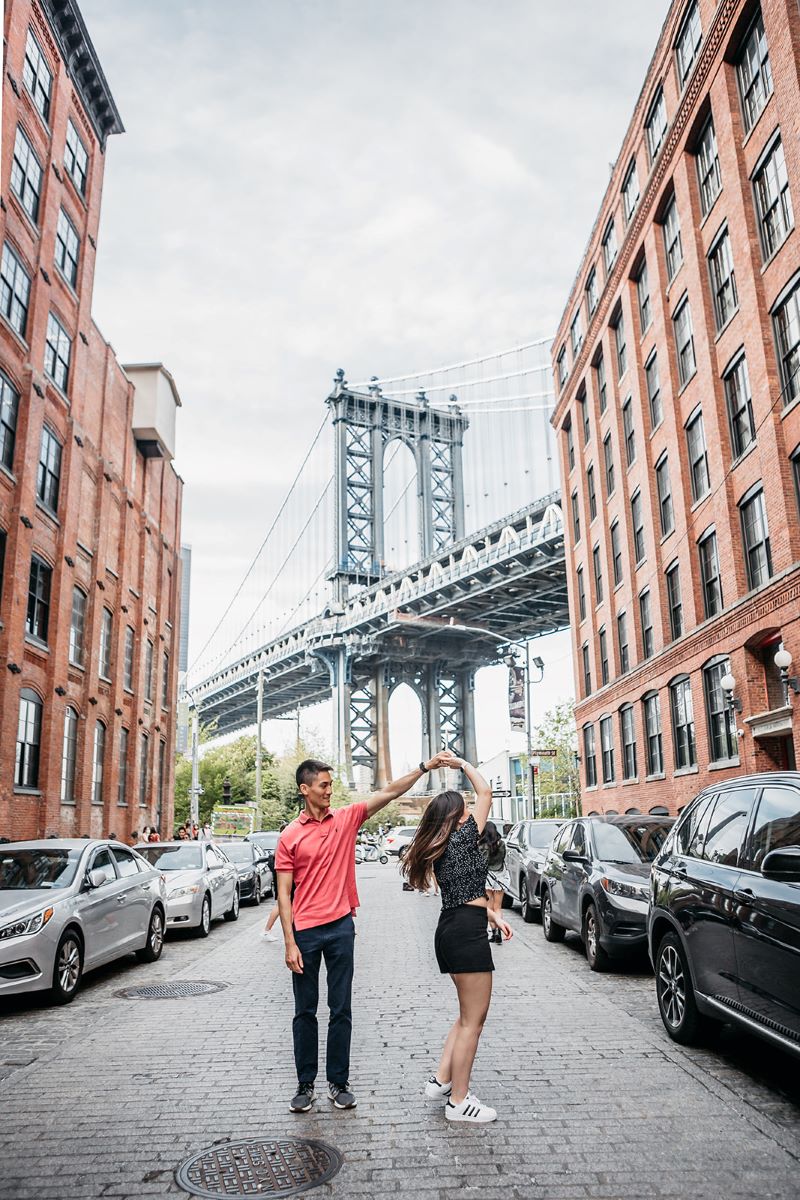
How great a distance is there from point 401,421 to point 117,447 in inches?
2413

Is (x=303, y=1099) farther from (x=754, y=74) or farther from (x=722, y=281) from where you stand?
(x=754, y=74)

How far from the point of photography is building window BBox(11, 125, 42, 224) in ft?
73.2

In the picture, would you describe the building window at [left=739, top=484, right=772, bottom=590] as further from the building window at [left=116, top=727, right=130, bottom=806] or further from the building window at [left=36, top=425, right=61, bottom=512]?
the building window at [left=116, top=727, right=130, bottom=806]

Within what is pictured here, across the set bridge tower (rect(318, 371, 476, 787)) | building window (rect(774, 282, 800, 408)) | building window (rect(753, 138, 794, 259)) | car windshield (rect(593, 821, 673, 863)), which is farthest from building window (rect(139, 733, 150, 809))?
bridge tower (rect(318, 371, 476, 787))

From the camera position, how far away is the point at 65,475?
24.6m

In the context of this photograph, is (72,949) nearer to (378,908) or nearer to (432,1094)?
(432,1094)

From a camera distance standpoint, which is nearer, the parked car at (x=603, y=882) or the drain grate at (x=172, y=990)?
the drain grate at (x=172, y=990)

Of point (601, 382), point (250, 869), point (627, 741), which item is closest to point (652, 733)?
point (627, 741)

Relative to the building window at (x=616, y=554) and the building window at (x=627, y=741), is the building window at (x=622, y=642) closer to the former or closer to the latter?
the building window at (x=616, y=554)

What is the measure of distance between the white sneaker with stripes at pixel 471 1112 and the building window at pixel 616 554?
2815cm

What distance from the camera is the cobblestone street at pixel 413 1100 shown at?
4258mm

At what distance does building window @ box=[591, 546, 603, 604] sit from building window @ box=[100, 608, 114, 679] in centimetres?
1623

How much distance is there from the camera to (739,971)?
568 centimetres

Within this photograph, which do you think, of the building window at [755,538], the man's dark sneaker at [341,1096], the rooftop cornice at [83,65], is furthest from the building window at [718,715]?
the rooftop cornice at [83,65]
